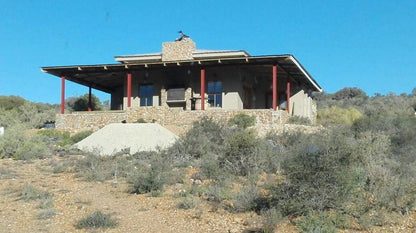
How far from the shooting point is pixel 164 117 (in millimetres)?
25750

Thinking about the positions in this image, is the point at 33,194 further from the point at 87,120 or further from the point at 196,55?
the point at 196,55

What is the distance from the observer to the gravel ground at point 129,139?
19328 millimetres

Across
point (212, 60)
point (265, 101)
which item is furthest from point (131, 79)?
point (265, 101)

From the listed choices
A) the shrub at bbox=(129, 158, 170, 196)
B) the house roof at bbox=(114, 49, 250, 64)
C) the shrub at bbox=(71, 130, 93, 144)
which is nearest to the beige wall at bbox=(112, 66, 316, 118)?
the house roof at bbox=(114, 49, 250, 64)

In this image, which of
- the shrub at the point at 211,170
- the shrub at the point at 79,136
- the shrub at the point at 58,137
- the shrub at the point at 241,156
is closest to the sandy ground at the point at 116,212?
the shrub at the point at 211,170

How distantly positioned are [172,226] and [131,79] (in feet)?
70.8

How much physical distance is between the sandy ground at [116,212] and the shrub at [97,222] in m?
0.12

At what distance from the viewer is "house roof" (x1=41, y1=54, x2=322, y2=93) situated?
966 inches

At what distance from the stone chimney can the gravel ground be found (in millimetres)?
7570

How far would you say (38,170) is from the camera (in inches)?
603

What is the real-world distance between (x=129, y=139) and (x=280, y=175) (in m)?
9.85

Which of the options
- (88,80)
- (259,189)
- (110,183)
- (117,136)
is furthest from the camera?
(88,80)

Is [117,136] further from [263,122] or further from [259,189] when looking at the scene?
[259,189]

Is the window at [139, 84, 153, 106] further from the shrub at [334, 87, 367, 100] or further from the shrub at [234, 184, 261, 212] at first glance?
the shrub at [334, 87, 367, 100]
